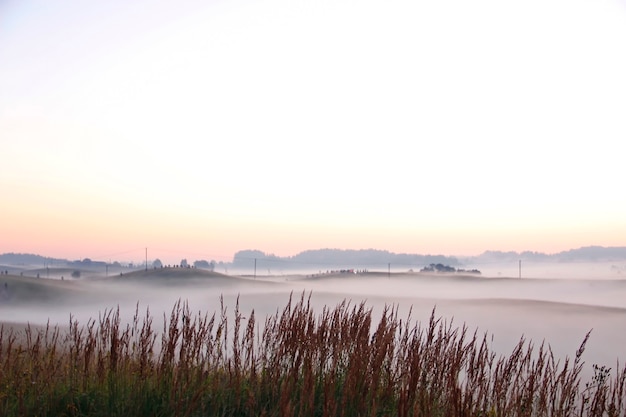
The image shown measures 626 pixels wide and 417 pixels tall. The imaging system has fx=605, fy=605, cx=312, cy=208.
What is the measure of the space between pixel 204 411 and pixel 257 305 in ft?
73.4

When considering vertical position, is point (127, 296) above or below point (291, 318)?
below

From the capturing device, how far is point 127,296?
3625 centimetres

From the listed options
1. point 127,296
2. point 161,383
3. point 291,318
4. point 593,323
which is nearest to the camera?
point 161,383

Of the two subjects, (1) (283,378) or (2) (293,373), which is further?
(1) (283,378)

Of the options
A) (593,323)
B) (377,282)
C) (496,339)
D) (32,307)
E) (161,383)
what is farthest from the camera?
(377,282)

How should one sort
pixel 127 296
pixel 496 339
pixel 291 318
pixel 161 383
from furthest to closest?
1. pixel 127 296
2. pixel 496 339
3. pixel 291 318
4. pixel 161 383

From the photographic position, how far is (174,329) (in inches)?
271

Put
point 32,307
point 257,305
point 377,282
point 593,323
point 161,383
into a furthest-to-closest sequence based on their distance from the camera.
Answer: point 377,282 → point 32,307 → point 257,305 → point 593,323 → point 161,383

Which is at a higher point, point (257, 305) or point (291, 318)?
point (291, 318)

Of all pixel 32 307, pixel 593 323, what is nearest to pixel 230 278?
pixel 32 307

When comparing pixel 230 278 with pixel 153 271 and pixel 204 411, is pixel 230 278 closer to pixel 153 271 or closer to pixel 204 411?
pixel 153 271

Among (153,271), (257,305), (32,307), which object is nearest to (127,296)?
(32,307)

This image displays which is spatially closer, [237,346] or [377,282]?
[237,346]

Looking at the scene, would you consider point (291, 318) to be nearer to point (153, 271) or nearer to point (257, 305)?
point (257, 305)
